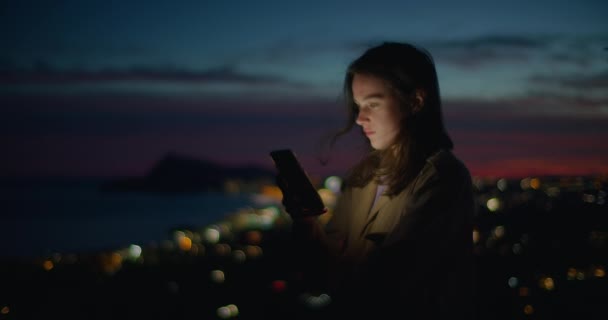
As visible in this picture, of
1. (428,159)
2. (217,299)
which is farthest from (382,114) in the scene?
(217,299)

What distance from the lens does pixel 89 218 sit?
416 feet

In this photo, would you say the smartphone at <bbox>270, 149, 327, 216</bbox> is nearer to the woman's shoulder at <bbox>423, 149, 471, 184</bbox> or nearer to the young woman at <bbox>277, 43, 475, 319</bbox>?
the young woman at <bbox>277, 43, 475, 319</bbox>

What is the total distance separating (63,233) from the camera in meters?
99.2

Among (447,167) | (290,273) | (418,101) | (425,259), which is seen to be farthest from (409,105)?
(290,273)

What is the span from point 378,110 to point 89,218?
5365 inches

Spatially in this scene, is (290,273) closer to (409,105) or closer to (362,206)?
(362,206)

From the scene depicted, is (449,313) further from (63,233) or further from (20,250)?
(63,233)

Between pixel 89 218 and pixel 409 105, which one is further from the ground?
pixel 409 105

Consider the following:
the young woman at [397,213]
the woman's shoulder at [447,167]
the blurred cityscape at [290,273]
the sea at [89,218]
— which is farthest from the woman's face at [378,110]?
the sea at [89,218]

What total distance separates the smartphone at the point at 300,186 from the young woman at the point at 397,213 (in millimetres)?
33

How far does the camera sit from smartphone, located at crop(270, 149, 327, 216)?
2143 mm

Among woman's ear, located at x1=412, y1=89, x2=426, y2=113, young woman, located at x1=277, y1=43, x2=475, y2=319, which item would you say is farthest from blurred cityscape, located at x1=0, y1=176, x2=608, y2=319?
woman's ear, located at x1=412, y1=89, x2=426, y2=113

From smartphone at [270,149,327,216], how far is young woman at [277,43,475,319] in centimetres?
3

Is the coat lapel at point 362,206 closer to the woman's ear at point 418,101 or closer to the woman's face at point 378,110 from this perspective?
the woman's face at point 378,110
